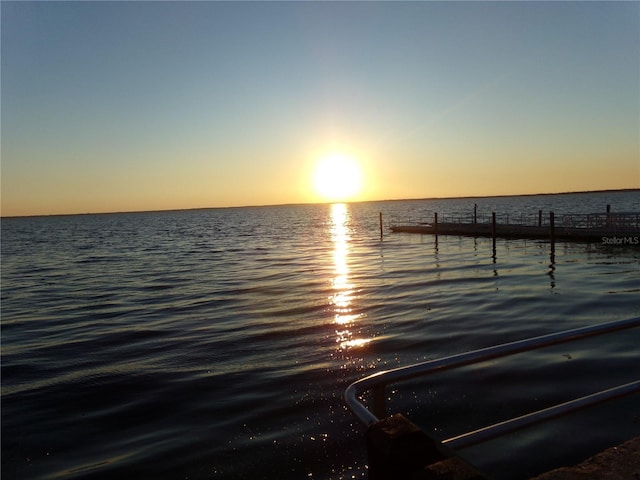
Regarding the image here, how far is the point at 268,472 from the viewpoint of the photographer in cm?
671

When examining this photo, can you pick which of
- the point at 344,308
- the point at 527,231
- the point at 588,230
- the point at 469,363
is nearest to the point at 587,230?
the point at 588,230

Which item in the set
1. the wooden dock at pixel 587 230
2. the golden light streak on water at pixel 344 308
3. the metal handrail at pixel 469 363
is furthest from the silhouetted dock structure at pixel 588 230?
the metal handrail at pixel 469 363

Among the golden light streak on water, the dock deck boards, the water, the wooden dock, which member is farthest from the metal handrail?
the dock deck boards

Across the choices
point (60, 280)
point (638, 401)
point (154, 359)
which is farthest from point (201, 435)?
point (60, 280)

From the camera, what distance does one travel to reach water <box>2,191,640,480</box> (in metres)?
7.22

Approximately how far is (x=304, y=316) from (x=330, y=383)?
6479 millimetres

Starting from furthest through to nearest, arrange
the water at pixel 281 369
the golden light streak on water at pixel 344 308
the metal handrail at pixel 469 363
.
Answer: the golden light streak on water at pixel 344 308 → the water at pixel 281 369 → the metal handrail at pixel 469 363

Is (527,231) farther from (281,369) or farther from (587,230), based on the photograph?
(281,369)

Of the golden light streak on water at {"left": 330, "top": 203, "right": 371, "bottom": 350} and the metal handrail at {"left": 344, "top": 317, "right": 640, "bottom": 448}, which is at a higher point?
the metal handrail at {"left": 344, "top": 317, "right": 640, "bottom": 448}

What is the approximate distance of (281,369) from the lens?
1084 centimetres

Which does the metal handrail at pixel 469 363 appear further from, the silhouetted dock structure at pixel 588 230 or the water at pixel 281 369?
the silhouetted dock structure at pixel 588 230

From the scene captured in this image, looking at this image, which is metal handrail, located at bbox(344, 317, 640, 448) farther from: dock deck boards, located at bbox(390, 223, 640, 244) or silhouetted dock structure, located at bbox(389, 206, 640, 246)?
dock deck boards, located at bbox(390, 223, 640, 244)

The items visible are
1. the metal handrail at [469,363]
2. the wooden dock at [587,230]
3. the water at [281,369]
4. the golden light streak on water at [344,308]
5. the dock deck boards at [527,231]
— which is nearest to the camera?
the metal handrail at [469,363]

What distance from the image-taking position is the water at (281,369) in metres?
7.22
